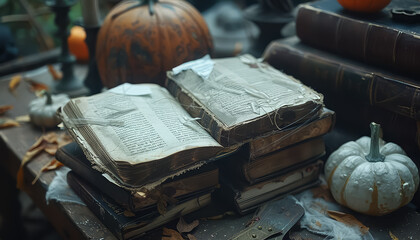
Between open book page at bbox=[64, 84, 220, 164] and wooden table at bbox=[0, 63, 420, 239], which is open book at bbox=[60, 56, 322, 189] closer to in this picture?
open book page at bbox=[64, 84, 220, 164]

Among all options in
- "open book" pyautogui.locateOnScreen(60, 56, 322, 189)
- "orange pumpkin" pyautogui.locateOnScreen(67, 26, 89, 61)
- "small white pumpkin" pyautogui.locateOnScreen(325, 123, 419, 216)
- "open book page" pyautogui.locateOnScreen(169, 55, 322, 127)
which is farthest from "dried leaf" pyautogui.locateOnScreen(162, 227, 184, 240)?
"orange pumpkin" pyautogui.locateOnScreen(67, 26, 89, 61)

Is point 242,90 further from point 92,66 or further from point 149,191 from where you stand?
point 92,66

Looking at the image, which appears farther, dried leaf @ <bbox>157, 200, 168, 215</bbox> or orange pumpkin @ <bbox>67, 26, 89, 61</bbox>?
orange pumpkin @ <bbox>67, 26, 89, 61</bbox>

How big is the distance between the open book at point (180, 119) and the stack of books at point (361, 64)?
154mm

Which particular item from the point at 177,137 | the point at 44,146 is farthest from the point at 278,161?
the point at 44,146

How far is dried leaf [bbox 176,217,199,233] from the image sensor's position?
2.99 ft

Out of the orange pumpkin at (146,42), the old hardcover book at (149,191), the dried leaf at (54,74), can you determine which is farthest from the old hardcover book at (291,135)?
the dried leaf at (54,74)

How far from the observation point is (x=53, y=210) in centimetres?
108

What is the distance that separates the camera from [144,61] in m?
1.25

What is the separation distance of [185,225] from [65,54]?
924mm

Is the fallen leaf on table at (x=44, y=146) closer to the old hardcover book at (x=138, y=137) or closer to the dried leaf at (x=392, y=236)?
the old hardcover book at (x=138, y=137)

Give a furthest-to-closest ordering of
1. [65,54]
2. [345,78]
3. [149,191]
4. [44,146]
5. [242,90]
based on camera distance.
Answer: [65,54], [44,146], [345,78], [242,90], [149,191]

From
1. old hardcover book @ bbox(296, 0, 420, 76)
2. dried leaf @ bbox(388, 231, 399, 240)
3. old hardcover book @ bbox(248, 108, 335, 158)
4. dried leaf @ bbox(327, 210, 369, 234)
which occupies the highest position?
old hardcover book @ bbox(296, 0, 420, 76)

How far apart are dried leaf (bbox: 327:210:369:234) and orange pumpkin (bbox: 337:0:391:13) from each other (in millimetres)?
514
